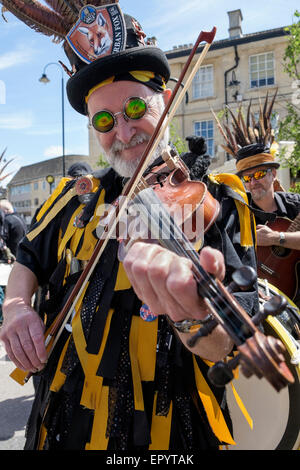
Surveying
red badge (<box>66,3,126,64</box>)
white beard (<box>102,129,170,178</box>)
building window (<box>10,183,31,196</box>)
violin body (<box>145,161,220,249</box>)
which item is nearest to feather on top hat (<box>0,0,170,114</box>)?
red badge (<box>66,3,126,64</box>)

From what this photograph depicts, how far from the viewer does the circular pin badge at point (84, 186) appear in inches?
61.6

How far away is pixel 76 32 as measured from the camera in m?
1.44

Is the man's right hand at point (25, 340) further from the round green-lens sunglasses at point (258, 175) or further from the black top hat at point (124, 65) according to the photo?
the round green-lens sunglasses at point (258, 175)

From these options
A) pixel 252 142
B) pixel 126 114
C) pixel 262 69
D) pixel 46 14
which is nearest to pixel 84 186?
pixel 126 114

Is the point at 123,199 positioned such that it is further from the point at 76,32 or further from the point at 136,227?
the point at 76,32

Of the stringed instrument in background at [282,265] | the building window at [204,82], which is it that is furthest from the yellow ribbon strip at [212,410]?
the building window at [204,82]

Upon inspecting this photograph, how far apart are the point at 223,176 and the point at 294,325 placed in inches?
40.3

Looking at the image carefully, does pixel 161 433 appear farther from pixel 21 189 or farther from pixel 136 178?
pixel 21 189

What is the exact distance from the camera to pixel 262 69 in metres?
17.7

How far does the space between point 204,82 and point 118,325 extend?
19561 mm

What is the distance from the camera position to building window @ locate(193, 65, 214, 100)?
735 inches

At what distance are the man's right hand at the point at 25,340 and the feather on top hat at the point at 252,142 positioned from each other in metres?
2.58

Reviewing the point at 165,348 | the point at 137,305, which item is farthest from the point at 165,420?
the point at 137,305

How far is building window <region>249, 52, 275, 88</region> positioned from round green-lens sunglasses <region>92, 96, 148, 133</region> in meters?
18.4
